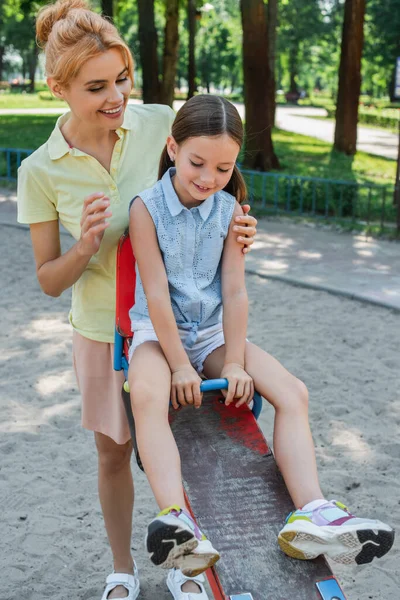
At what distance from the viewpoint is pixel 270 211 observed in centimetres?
1125

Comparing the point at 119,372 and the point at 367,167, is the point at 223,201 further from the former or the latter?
the point at 367,167

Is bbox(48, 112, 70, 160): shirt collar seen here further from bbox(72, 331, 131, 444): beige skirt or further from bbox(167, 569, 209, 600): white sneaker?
bbox(167, 569, 209, 600): white sneaker

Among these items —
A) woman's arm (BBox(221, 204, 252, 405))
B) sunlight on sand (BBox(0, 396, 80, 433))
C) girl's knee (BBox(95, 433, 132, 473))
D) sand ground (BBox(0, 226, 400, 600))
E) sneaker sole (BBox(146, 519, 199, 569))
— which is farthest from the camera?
sunlight on sand (BBox(0, 396, 80, 433))

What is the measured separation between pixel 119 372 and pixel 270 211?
8.81m

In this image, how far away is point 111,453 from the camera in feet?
9.27

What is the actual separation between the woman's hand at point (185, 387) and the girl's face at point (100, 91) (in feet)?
2.50

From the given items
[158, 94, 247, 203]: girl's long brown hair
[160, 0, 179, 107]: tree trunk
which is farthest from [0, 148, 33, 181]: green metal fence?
[158, 94, 247, 203]: girl's long brown hair

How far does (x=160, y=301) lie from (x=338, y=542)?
83cm

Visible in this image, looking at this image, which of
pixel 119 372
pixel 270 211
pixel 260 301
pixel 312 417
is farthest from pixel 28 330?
pixel 270 211

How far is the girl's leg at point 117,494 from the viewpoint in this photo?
A: 283cm

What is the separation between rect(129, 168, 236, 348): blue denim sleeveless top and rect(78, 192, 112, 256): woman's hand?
19cm

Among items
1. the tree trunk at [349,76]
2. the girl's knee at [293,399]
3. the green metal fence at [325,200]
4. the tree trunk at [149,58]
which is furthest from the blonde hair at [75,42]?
the tree trunk at [349,76]

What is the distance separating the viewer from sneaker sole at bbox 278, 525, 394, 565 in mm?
1975

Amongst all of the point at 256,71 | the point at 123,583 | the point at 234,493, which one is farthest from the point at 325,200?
the point at 234,493
